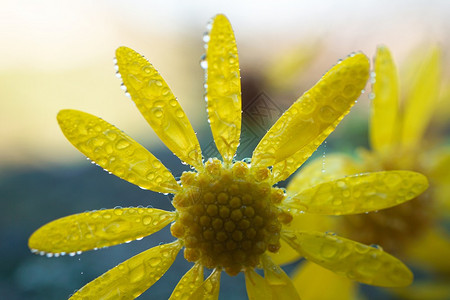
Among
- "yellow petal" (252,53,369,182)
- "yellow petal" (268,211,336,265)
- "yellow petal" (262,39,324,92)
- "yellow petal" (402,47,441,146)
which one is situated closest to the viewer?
"yellow petal" (252,53,369,182)

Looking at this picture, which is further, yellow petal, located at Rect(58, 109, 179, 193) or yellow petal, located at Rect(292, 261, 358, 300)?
yellow petal, located at Rect(292, 261, 358, 300)

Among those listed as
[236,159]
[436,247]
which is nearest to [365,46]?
[436,247]

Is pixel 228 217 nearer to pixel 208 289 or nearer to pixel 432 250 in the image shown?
pixel 208 289

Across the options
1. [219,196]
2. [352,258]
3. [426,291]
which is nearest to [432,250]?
[426,291]

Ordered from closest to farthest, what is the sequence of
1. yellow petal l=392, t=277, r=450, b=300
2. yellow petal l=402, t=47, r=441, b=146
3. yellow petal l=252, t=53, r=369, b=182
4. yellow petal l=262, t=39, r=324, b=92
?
1. yellow petal l=252, t=53, r=369, b=182
2. yellow petal l=402, t=47, r=441, b=146
3. yellow petal l=392, t=277, r=450, b=300
4. yellow petal l=262, t=39, r=324, b=92

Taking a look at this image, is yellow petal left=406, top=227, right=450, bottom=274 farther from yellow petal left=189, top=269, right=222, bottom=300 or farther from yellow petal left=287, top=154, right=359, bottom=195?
yellow petal left=189, top=269, right=222, bottom=300

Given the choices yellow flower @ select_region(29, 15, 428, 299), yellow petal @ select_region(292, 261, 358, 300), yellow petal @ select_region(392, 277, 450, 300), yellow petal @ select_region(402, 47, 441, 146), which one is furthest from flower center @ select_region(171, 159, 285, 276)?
yellow petal @ select_region(392, 277, 450, 300)

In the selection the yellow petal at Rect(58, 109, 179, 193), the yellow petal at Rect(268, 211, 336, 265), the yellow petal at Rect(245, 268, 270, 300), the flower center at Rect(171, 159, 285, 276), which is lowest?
the yellow petal at Rect(268, 211, 336, 265)

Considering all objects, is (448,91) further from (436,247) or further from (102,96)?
(102,96)
